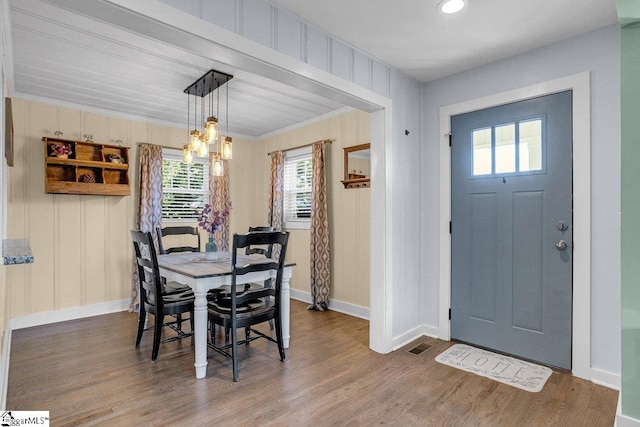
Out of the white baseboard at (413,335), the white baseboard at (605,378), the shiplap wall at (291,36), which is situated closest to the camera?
the shiplap wall at (291,36)

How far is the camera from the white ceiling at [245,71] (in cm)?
224

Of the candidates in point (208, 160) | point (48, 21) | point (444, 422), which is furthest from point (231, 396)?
point (208, 160)

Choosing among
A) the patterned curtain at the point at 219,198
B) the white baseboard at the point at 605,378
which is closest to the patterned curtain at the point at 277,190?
the patterned curtain at the point at 219,198

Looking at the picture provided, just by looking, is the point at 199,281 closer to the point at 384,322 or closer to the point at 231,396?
the point at 231,396

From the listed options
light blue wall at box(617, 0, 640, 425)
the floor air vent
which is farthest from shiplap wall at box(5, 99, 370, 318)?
light blue wall at box(617, 0, 640, 425)

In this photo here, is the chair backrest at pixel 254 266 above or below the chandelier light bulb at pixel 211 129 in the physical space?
below

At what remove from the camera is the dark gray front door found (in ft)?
8.76

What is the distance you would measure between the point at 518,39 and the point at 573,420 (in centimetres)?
260

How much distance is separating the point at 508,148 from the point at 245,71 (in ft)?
7.33

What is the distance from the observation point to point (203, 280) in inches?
101

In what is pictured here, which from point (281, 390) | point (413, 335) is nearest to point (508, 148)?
point (413, 335)

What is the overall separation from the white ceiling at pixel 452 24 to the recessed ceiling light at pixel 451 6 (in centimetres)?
4

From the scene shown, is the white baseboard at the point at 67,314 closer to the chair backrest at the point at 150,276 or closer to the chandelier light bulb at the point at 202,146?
the chair backrest at the point at 150,276

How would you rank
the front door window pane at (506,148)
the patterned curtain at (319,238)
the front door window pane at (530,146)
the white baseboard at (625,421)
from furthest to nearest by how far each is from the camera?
the patterned curtain at (319,238), the front door window pane at (506,148), the front door window pane at (530,146), the white baseboard at (625,421)
